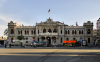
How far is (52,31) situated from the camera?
62.2 metres

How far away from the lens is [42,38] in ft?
207

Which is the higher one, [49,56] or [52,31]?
[52,31]

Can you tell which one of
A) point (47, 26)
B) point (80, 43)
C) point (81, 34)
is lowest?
point (80, 43)

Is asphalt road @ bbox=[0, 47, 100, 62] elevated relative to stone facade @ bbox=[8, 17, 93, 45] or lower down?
lower down

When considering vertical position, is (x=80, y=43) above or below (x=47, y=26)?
below

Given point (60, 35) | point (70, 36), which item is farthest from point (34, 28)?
point (70, 36)

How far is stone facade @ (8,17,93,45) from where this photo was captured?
61969 mm

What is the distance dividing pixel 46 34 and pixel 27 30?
10607 millimetres

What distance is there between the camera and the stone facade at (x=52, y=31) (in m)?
62.0

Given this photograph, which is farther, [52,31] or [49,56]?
[52,31]

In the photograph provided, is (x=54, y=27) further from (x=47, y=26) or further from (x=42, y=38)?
(x=42, y=38)

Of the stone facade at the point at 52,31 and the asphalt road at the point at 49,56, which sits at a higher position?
the stone facade at the point at 52,31

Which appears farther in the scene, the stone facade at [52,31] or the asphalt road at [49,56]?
the stone facade at [52,31]

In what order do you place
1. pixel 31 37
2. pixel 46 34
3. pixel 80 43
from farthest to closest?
pixel 31 37 < pixel 46 34 < pixel 80 43
